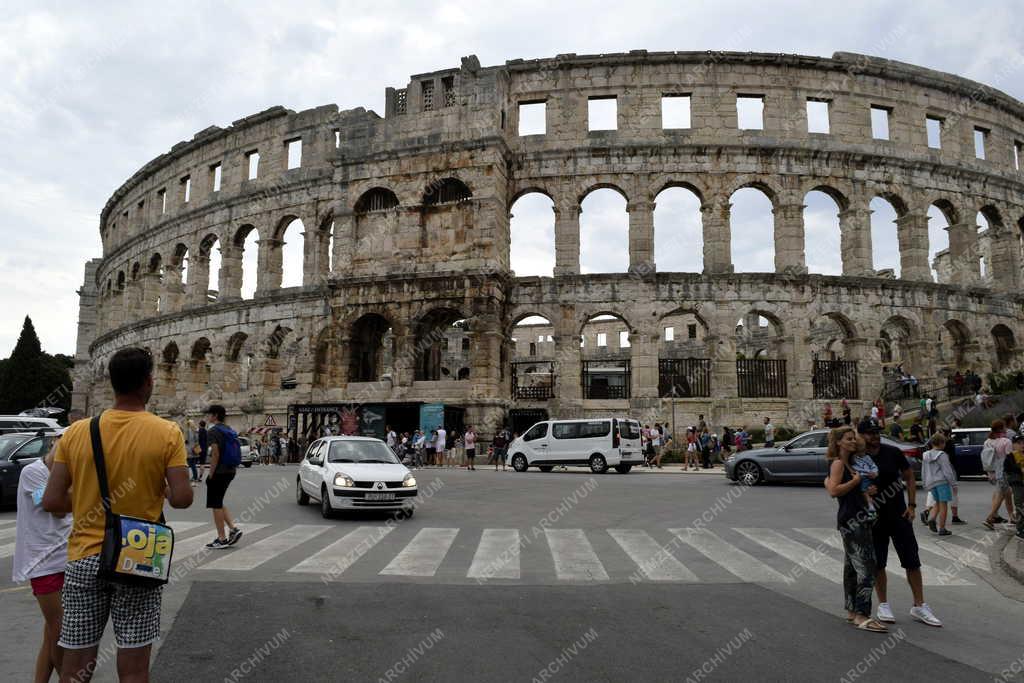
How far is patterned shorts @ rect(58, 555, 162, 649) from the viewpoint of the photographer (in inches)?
115

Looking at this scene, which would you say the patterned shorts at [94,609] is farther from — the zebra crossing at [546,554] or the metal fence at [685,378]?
the metal fence at [685,378]

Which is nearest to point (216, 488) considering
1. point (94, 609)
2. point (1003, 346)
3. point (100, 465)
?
point (94, 609)

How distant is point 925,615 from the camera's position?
19.2 ft

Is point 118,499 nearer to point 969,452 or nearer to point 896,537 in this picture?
point 896,537

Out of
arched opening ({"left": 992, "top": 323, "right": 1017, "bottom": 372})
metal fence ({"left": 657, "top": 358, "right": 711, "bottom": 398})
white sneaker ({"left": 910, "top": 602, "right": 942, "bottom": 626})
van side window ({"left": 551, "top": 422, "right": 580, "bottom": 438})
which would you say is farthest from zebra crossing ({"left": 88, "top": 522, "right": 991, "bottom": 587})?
arched opening ({"left": 992, "top": 323, "right": 1017, "bottom": 372})

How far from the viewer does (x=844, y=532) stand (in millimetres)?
5934

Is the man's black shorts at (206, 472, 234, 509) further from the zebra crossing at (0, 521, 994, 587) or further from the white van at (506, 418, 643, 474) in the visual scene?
the white van at (506, 418, 643, 474)

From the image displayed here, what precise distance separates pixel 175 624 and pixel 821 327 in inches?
1809

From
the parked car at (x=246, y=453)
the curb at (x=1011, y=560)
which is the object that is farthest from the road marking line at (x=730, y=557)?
the parked car at (x=246, y=453)

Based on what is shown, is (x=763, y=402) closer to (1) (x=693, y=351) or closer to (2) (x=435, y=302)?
(2) (x=435, y=302)

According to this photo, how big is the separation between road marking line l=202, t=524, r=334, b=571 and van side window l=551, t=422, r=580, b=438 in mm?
12953

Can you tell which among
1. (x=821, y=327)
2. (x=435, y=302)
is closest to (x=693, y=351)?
(x=821, y=327)

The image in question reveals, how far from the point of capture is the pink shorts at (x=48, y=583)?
12.4 ft

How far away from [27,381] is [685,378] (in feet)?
184
